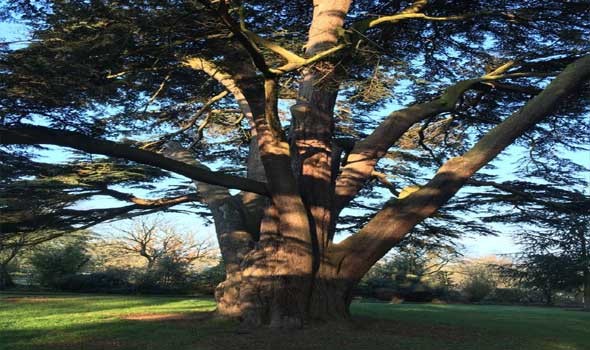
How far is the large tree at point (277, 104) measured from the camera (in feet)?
26.1

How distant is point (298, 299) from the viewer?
9422 millimetres

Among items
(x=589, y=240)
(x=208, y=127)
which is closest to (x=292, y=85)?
(x=208, y=127)

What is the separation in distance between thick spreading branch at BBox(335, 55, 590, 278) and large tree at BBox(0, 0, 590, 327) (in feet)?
0.09

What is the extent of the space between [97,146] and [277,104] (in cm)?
294

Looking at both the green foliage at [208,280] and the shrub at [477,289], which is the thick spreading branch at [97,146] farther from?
the shrub at [477,289]

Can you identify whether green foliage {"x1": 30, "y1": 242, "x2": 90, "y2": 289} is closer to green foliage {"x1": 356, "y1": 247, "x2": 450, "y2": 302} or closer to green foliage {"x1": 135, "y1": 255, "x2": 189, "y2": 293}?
green foliage {"x1": 135, "y1": 255, "x2": 189, "y2": 293}

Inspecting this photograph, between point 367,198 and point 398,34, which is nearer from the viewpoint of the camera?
point 398,34

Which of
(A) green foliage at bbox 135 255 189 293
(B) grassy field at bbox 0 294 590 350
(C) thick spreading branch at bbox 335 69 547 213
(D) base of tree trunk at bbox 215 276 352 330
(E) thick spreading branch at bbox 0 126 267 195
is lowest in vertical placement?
(B) grassy field at bbox 0 294 590 350

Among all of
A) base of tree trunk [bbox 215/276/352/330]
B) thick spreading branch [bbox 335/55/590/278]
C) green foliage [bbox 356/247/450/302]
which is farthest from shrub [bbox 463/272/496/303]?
base of tree trunk [bbox 215/276/352/330]

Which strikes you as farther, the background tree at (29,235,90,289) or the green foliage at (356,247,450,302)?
the green foliage at (356,247,450,302)

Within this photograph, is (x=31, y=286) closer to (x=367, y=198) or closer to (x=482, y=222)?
(x=367, y=198)

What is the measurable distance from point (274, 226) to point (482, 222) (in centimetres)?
904

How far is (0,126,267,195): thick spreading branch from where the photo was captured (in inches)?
317

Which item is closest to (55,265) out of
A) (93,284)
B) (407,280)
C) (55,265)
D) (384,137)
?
(55,265)
